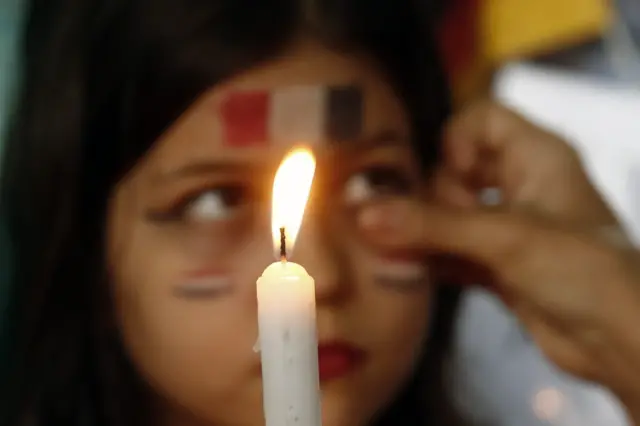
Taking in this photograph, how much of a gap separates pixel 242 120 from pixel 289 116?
3 centimetres

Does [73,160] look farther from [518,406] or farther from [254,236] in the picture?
[518,406]

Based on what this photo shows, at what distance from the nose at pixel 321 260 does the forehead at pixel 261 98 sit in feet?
0.18

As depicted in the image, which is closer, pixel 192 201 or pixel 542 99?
pixel 192 201

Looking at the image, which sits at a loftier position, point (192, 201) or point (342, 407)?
point (192, 201)

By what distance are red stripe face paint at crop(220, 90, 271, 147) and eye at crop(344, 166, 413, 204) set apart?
3.3 inches

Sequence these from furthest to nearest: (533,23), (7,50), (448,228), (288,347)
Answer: (533,23)
(7,50)
(448,228)
(288,347)

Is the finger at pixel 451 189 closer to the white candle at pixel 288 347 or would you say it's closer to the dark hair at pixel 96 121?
the dark hair at pixel 96 121

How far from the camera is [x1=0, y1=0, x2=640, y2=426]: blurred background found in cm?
73

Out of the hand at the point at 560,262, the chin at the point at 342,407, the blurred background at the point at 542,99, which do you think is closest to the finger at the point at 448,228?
the hand at the point at 560,262

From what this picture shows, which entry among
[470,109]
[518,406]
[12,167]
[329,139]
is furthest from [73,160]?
[518,406]

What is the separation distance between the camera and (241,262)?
1.73 feet

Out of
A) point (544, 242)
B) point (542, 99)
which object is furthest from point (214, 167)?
point (542, 99)

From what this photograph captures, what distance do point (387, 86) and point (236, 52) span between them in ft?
0.38

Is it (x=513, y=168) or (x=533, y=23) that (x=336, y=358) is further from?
(x=533, y=23)
